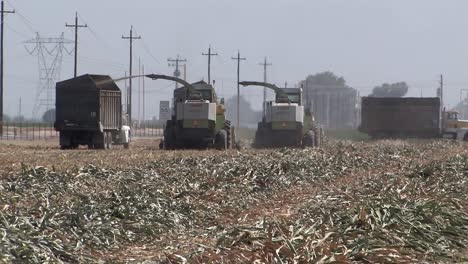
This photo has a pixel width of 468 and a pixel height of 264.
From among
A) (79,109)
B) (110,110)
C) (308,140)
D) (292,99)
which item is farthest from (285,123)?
(79,109)

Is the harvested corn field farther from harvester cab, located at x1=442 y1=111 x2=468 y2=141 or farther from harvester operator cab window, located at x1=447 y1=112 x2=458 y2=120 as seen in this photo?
harvester operator cab window, located at x1=447 y1=112 x2=458 y2=120

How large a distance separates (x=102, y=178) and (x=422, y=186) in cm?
781

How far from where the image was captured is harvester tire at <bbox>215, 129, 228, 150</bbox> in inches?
1694

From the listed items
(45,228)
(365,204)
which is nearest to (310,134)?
(365,204)

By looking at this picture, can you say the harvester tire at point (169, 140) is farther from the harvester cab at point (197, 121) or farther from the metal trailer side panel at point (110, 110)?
the metal trailer side panel at point (110, 110)

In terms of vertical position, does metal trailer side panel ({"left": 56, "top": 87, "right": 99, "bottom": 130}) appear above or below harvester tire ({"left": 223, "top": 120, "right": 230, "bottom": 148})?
above

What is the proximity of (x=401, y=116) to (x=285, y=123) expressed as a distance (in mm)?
20749

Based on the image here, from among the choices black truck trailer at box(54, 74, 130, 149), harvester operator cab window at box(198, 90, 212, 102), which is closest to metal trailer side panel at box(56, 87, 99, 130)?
black truck trailer at box(54, 74, 130, 149)

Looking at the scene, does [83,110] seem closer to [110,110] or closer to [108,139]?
[110,110]

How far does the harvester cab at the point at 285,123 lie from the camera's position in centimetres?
4678

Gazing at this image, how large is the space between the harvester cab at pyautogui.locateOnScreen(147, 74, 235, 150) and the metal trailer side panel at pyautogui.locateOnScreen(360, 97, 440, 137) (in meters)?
23.1

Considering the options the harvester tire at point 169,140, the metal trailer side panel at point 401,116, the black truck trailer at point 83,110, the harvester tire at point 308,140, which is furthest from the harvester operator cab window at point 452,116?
the black truck trailer at point 83,110

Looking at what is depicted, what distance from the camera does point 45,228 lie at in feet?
43.8

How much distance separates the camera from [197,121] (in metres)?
42.8
